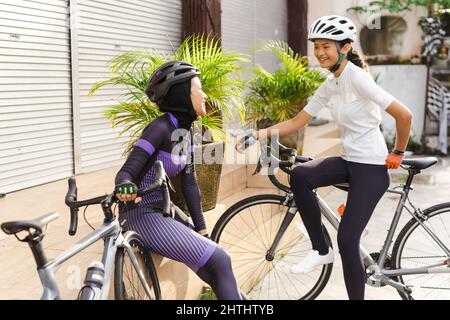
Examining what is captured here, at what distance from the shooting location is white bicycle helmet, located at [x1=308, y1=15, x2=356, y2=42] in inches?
129

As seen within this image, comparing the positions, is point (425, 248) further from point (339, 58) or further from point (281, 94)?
point (281, 94)

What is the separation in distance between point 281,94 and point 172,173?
3.76m

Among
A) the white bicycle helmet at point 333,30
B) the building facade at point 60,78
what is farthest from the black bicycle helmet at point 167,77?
the building facade at point 60,78

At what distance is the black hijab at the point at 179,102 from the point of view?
3.14 metres

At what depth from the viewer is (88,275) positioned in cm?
229

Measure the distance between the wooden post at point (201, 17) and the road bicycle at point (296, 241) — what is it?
167 inches

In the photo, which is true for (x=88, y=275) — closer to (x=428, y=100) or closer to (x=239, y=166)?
(x=239, y=166)

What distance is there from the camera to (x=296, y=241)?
14.3 ft

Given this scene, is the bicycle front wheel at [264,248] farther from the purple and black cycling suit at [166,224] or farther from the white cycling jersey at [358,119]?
the purple and black cycling suit at [166,224]

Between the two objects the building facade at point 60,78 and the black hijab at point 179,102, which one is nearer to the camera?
the black hijab at point 179,102

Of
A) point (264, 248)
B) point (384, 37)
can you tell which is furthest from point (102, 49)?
point (384, 37)

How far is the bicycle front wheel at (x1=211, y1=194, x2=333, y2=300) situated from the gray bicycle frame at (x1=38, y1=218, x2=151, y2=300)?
46.2 inches

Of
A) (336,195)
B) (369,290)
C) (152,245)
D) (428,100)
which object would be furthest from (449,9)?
(152,245)

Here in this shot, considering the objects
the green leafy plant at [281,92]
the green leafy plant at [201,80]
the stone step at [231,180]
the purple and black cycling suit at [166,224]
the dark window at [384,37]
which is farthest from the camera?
the dark window at [384,37]
